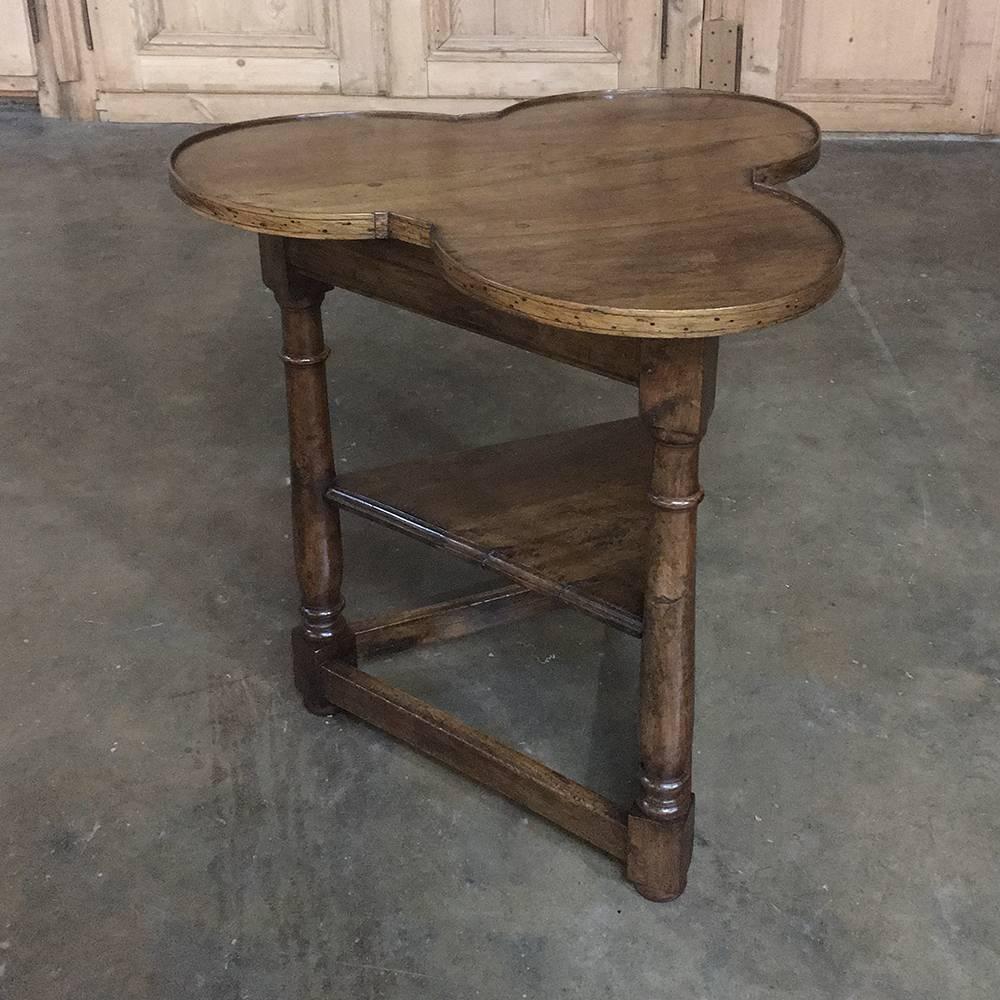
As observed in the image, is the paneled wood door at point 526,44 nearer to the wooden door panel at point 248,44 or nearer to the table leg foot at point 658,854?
the wooden door panel at point 248,44

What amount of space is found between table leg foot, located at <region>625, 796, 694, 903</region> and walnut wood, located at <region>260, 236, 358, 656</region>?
0.60 m

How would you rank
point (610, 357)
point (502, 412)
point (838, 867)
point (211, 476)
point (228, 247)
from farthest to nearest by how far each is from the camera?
1. point (228, 247)
2. point (502, 412)
3. point (211, 476)
4. point (838, 867)
5. point (610, 357)

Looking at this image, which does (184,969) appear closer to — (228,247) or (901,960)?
(901,960)

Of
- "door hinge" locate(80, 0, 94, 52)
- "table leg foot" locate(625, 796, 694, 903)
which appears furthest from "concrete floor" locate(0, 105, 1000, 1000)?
"door hinge" locate(80, 0, 94, 52)

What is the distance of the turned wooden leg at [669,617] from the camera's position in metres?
1.54

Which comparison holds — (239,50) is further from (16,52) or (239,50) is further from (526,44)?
(526,44)

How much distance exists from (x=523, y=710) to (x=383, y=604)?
15.7 inches

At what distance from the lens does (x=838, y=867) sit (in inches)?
75.0

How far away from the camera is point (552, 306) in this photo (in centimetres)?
145

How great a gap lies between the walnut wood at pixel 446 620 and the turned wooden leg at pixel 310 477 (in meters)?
0.07

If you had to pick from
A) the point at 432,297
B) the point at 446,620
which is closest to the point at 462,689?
the point at 446,620

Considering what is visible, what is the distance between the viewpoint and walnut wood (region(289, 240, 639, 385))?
159 cm

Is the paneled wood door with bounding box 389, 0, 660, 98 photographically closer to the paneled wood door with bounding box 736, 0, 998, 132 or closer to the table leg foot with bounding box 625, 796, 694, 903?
the paneled wood door with bounding box 736, 0, 998, 132

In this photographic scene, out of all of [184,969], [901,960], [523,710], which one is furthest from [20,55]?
[901,960]
